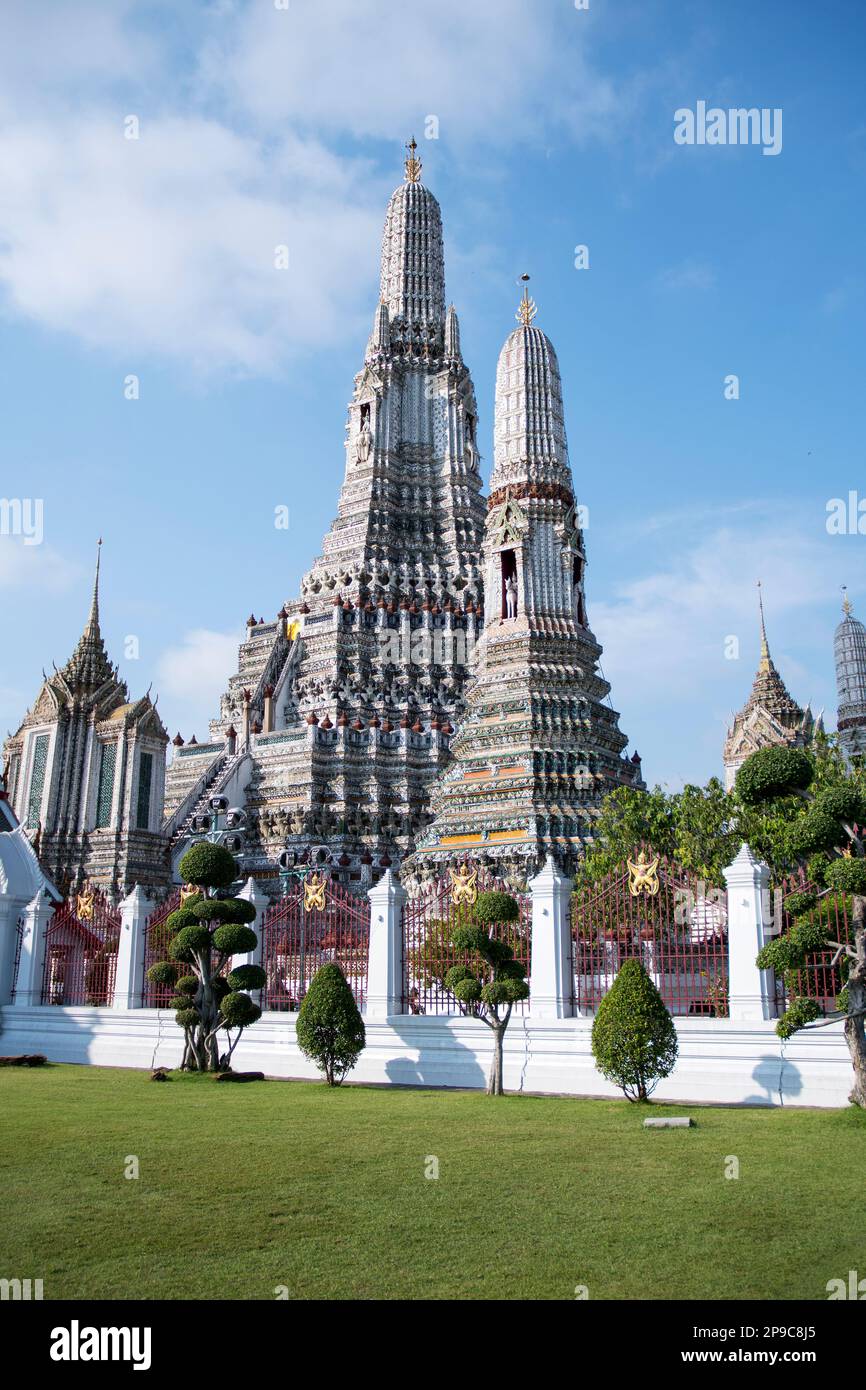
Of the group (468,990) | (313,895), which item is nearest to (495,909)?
(468,990)

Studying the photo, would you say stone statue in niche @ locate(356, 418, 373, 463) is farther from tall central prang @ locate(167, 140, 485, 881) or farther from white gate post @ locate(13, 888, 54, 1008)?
white gate post @ locate(13, 888, 54, 1008)

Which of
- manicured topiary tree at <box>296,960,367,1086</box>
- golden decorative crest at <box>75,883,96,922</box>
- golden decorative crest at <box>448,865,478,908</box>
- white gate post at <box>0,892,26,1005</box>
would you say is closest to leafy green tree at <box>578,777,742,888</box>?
golden decorative crest at <box>448,865,478,908</box>

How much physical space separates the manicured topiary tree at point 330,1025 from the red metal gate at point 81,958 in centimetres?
690

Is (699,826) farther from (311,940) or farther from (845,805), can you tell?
(845,805)

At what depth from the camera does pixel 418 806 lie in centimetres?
4166

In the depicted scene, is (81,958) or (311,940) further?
(81,958)

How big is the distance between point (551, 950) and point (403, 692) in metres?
28.9

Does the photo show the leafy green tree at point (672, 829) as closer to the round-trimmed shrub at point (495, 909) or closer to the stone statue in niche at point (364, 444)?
the round-trimmed shrub at point (495, 909)

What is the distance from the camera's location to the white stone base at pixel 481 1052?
546 inches

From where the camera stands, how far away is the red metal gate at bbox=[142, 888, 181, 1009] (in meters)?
20.4

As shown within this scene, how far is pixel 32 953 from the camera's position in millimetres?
21719

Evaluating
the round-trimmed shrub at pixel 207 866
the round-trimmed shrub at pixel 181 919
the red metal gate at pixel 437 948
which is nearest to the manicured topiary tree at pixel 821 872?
the red metal gate at pixel 437 948

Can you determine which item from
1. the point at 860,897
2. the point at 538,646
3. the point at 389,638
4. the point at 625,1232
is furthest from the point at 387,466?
the point at 625,1232
